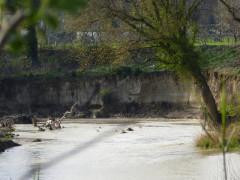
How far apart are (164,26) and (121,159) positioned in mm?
6473

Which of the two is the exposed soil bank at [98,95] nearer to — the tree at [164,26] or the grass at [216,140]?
the tree at [164,26]

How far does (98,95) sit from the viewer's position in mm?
44625

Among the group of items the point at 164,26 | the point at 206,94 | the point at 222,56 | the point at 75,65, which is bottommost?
the point at 206,94

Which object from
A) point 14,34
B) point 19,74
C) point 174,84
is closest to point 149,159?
point 14,34

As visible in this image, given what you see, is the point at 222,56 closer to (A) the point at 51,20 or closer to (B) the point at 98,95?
(B) the point at 98,95

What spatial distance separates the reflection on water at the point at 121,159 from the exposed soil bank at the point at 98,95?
14.4 meters

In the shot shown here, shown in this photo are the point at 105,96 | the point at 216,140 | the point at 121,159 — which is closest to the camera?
the point at 216,140

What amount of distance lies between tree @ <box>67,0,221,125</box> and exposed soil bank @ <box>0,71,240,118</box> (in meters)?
15.7

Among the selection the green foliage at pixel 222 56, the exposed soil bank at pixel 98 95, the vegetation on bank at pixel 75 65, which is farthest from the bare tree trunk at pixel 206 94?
the exposed soil bank at pixel 98 95

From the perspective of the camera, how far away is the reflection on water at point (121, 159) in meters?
13.6

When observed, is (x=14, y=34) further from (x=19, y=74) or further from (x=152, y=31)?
(x=19, y=74)

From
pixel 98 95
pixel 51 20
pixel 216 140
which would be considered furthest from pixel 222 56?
pixel 51 20

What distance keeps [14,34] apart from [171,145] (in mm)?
19550

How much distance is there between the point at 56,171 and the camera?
14852 millimetres
